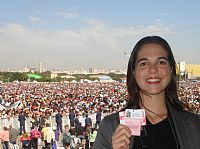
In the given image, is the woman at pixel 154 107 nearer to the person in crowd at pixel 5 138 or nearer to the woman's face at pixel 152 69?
the woman's face at pixel 152 69

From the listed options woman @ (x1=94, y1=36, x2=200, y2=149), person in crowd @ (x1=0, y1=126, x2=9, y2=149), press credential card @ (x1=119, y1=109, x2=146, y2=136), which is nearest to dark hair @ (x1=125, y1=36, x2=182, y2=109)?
woman @ (x1=94, y1=36, x2=200, y2=149)

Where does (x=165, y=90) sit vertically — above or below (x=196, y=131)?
above

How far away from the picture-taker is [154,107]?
80.7 inches

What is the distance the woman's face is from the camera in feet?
6.50

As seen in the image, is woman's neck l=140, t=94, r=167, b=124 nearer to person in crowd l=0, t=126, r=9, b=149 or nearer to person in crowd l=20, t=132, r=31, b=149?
person in crowd l=20, t=132, r=31, b=149

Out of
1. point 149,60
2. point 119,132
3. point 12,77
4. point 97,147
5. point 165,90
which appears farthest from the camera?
point 12,77

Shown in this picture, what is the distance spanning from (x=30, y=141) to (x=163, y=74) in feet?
30.1

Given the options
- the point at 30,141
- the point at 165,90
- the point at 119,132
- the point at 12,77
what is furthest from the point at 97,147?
the point at 12,77

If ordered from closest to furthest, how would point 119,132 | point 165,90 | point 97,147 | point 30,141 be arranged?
point 119,132
point 97,147
point 165,90
point 30,141

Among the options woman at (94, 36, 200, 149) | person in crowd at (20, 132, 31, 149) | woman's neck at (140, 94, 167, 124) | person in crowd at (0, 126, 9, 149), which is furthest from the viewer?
person in crowd at (0, 126, 9, 149)

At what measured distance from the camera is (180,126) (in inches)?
76.3

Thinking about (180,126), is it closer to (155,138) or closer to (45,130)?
(155,138)

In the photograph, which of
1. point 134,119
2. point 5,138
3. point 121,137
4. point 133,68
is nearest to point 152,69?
point 133,68

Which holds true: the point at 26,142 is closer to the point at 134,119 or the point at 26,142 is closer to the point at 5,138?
the point at 5,138
